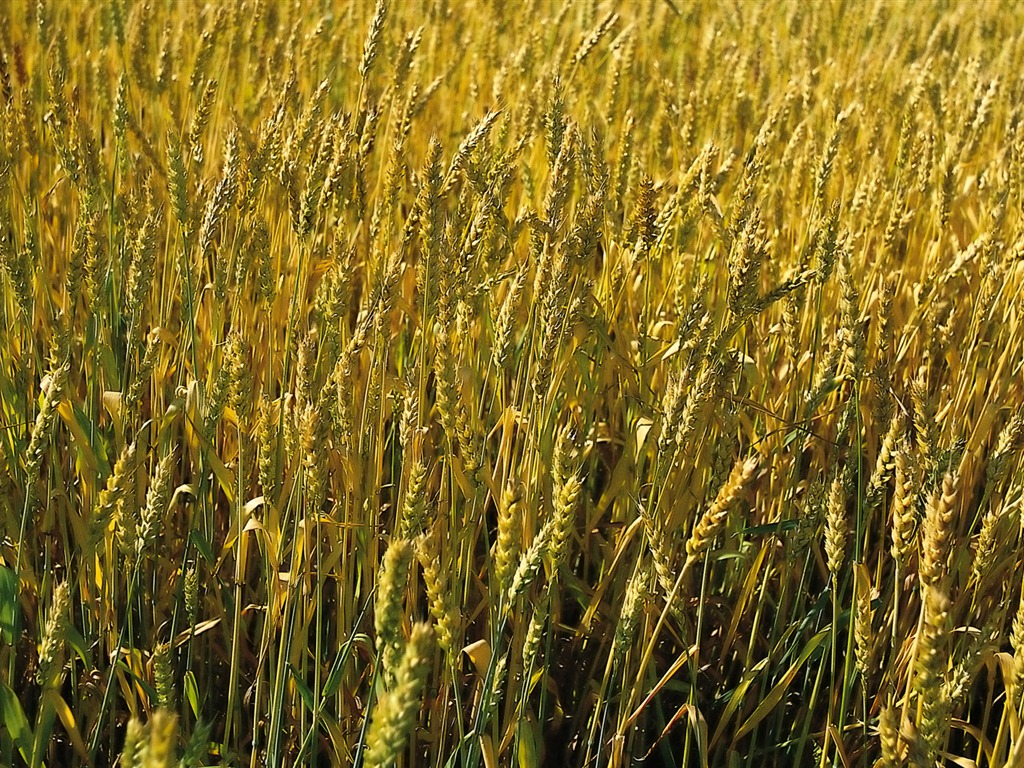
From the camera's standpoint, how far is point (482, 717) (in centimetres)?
86

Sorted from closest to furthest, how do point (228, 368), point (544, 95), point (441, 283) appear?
point (228, 368), point (441, 283), point (544, 95)

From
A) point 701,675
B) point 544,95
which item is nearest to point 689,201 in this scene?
point 544,95

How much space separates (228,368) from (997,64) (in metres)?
2.67

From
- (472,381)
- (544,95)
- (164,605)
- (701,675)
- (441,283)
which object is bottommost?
(701,675)

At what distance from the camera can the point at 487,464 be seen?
1158 mm

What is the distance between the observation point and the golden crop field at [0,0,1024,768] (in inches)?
35.8

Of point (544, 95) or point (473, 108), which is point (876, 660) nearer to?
point (544, 95)

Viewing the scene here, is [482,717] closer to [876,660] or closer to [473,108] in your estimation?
[876,660]

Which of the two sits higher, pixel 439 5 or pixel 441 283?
pixel 439 5

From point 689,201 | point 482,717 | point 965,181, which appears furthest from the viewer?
point 965,181

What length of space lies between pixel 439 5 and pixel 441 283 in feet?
5.86

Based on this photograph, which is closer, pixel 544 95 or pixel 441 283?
pixel 441 283

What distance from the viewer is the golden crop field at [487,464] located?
91 cm

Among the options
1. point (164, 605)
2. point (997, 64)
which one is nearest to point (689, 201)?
point (164, 605)
